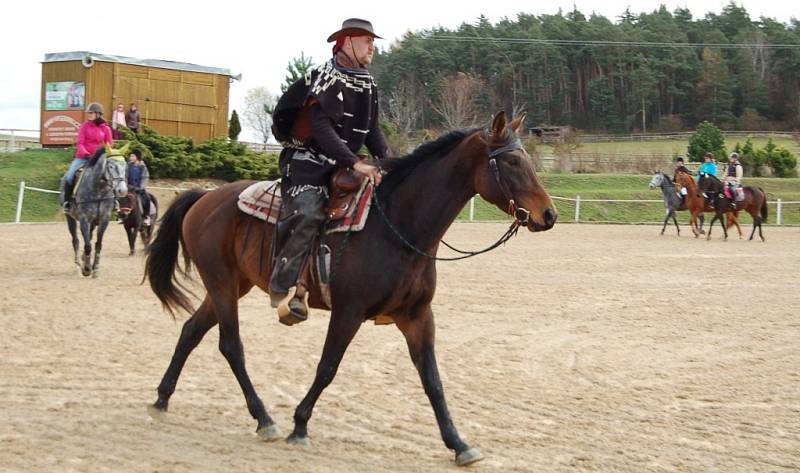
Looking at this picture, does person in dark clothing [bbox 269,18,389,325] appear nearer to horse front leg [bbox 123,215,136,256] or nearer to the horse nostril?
the horse nostril

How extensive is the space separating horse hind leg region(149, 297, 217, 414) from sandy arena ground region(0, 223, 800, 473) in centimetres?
25

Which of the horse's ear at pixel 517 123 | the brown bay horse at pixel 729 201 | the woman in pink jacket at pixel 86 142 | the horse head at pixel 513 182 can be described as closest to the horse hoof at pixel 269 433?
the horse head at pixel 513 182

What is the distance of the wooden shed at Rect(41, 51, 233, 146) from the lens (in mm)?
33812

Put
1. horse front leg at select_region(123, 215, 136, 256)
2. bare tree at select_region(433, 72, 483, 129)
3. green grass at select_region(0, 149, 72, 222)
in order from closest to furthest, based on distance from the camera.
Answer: horse front leg at select_region(123, 215, 136, 256), green grass at select_region(0, 149, 72, 222), bare tree at select_region(433, 72, 483, 129)

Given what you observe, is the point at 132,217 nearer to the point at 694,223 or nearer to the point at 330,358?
the point at 330,358

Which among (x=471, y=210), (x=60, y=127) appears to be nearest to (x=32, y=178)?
(x=60, y=127)

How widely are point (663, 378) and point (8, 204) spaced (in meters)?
25.0

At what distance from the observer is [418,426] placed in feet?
21.7

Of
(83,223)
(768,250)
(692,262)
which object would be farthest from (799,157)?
(83,223)

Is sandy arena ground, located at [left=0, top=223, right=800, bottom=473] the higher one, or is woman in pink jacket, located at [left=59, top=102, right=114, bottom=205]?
woman in pink jacket, located at [left=59, top=102, right=114, bottom=205]

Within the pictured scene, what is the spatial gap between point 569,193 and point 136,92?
19522mm

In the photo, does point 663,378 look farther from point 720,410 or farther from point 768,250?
point 768,250

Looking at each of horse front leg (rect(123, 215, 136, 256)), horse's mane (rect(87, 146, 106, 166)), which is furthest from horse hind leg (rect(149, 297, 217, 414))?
horse front leg (rect(123, 215, 136, 256))

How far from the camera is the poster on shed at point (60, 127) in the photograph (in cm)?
3375
